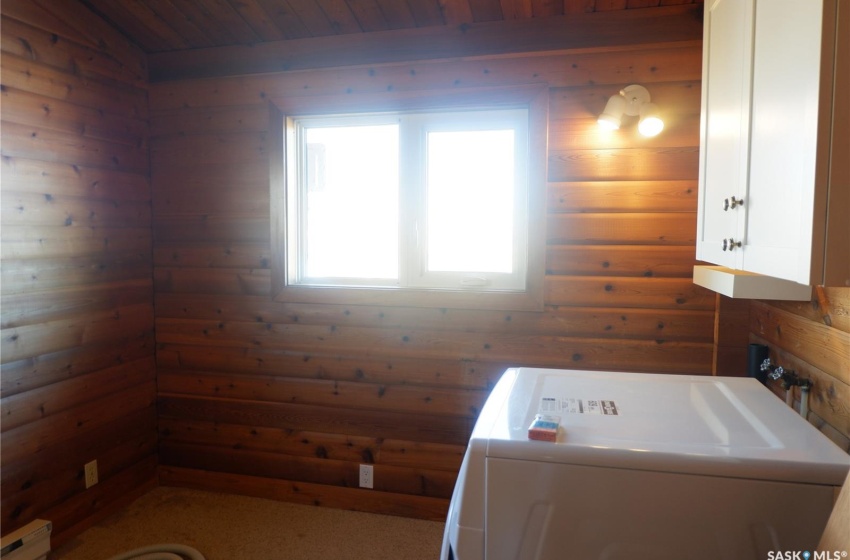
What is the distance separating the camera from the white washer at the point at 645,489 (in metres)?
1.01

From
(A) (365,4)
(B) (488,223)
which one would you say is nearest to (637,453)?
(B) (488,223)

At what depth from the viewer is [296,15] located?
230cm

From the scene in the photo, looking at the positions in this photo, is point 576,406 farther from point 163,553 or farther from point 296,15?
point 296,15

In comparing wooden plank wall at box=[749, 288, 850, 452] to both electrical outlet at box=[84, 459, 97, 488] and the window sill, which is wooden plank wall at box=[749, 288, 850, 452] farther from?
electrical outlet at box=[84, 459, 97, 488]

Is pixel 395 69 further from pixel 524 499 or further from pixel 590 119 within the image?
pixel 524 499

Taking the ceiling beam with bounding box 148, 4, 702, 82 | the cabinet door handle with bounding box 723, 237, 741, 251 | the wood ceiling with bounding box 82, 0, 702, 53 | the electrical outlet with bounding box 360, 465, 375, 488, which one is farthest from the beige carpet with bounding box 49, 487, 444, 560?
the wood ceiling with bounding box 82, 0, 702, 53

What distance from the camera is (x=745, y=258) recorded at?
120 centimetres

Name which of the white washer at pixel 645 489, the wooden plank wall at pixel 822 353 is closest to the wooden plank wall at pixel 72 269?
the white washer at pixel 645 489

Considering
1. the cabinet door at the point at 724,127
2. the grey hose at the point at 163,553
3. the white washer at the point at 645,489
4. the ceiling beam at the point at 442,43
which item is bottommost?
the grey hose at the point at 163,553

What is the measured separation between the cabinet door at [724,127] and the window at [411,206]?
77cm

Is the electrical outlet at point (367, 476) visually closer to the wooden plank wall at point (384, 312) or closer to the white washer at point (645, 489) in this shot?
the wooden plank wall at point (384, 312)

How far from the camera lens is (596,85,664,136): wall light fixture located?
207 centimetres

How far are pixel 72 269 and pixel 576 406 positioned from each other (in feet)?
6.89

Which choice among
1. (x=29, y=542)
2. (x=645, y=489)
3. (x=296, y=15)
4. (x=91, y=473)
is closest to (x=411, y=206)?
(x=296, y=15)
